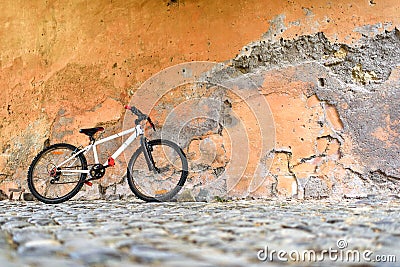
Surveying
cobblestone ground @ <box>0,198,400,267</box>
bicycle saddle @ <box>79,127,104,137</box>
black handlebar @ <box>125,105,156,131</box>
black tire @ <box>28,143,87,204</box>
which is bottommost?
cobblestone ground @ <box>0,198,400,267</box>

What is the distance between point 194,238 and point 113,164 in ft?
7.42

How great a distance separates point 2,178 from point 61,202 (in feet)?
3.06

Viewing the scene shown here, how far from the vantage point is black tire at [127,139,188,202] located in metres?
A: 3.84

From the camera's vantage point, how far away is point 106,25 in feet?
14.3

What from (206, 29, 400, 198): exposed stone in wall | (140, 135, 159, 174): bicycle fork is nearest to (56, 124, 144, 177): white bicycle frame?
(140, 135, 159, 174): bicycle fork

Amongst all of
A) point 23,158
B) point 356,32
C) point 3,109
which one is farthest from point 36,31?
point 356,32

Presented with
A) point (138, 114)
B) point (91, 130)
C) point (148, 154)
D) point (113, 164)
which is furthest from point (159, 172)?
point (91, 130)

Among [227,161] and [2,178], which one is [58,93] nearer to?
[2,178]

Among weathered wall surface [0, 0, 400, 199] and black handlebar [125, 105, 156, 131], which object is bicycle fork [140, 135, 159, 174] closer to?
black handlebar [125, 105, 156, 131]

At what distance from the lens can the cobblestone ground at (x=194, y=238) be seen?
1423 mm

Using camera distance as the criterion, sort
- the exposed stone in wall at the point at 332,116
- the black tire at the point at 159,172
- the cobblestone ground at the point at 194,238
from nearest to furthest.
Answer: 1. the cobblestone ground at the point at 194,238
2. the exposed stone in wall at the point at 332,116
3. the black tire at the point at 159,172

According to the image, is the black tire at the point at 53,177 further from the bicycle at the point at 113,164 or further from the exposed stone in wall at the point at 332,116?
the exposed stone in wall at the point at 332,116

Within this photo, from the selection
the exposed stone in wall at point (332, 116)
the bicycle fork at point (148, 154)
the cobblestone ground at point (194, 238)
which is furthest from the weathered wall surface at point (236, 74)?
the cobblestone ground at point (194, 238)

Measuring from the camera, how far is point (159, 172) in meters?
3.93
